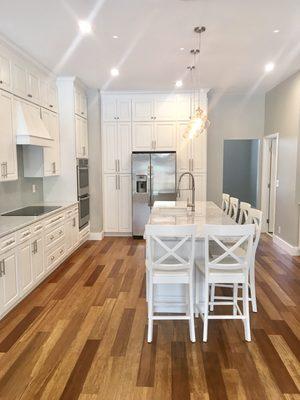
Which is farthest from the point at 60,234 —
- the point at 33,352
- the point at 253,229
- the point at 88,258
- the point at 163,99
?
the point at 163,99

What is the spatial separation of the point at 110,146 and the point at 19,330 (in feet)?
14.1

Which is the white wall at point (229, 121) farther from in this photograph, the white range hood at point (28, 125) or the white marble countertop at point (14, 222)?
the white marble countertop at point (14, 222)

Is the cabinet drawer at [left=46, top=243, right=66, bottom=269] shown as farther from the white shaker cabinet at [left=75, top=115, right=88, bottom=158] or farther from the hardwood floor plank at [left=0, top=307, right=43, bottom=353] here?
the white shaker cabinet at [left=75, top=115, right=88, bottom=158]

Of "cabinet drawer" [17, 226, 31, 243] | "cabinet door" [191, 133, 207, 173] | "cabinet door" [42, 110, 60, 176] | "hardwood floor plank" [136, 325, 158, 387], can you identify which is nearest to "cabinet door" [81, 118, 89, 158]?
"cabinet door" [42, 110, 60, 176]

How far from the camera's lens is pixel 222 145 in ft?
22.5

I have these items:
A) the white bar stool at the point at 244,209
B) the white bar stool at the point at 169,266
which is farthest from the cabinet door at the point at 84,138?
the white bar stool at the point at 169,266

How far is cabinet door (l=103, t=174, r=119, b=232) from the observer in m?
6.66

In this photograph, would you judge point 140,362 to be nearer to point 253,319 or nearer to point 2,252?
point 253,319

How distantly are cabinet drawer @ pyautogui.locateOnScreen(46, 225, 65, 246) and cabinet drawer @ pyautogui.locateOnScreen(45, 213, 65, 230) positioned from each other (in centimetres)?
9

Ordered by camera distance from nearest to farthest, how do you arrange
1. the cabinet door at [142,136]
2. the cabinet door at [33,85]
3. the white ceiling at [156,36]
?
the white ceiling at [156,36] → the cabinet door at [33,85] → the cabinet door at [142,136]

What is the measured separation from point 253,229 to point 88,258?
3281 mm

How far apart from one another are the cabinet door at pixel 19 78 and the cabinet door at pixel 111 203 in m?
2.70

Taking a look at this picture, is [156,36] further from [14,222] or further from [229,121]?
[229,121]

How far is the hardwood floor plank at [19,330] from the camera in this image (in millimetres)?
2752
